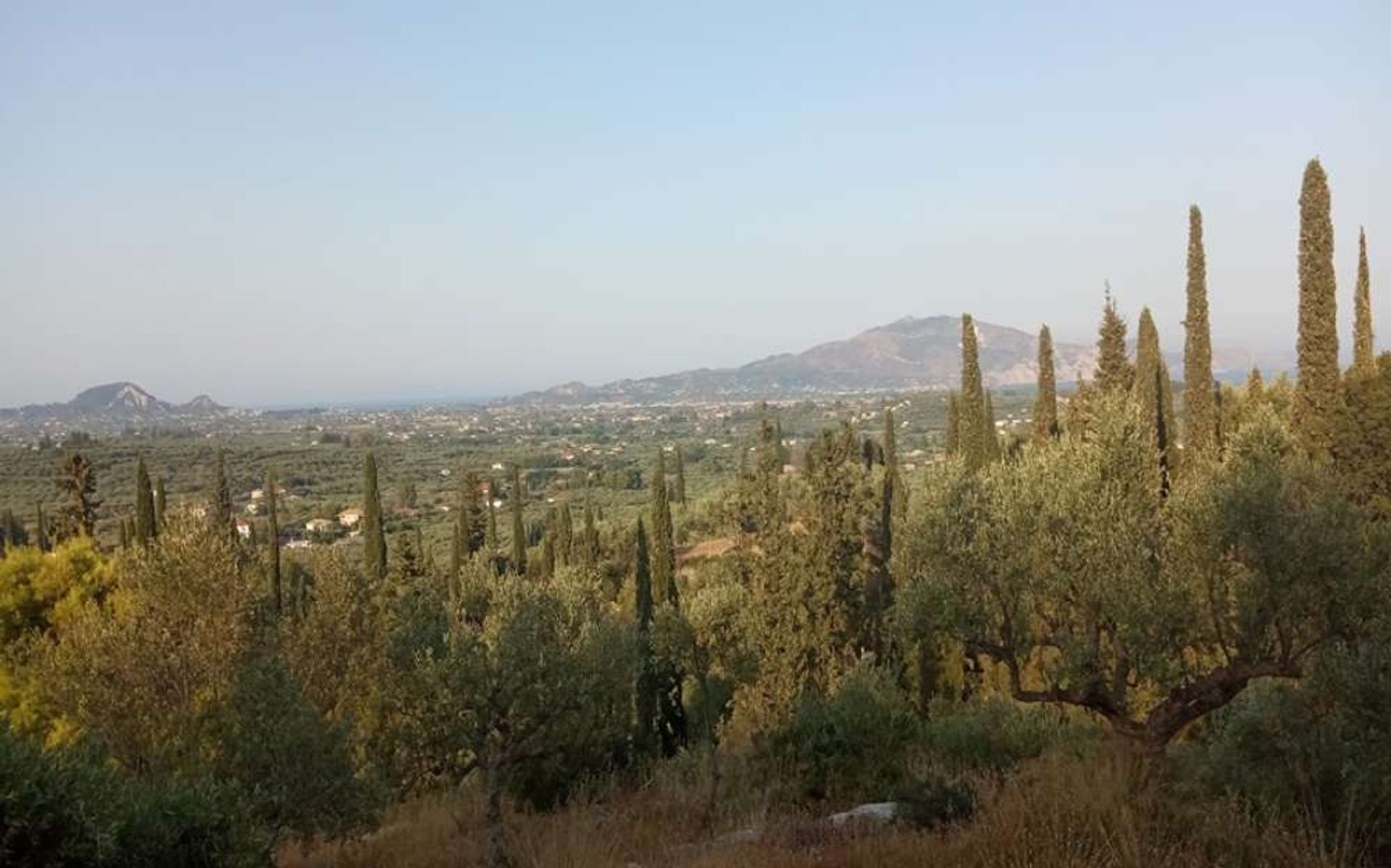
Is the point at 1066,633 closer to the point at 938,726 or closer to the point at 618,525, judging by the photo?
the point at 938,726

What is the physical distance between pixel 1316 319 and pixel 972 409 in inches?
569

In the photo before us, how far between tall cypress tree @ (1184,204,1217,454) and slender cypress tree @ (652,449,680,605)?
63.9ft

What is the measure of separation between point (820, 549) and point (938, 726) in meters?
11.3

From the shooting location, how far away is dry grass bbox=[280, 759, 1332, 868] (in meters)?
5.88

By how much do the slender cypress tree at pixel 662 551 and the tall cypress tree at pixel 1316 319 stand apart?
22.2 metres

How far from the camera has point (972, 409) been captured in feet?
132

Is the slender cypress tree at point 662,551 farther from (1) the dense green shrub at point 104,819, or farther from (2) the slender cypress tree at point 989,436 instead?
(1) the dense green shrub at point 104,819

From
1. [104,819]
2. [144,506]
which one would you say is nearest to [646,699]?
[104,819]

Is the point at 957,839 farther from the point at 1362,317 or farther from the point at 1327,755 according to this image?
the point at 1362,317

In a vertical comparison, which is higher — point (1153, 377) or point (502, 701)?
point (1153, 377)

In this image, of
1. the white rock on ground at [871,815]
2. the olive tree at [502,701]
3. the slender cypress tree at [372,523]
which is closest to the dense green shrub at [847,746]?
the white rock on ground at [871,815]

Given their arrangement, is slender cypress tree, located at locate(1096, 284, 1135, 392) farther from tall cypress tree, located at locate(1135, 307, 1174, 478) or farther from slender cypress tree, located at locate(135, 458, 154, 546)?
slender cypress tree, located at locate(135, 458, 154, 546)

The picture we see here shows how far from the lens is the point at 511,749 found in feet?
38.0

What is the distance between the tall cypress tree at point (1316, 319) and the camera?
2767 centimetres
